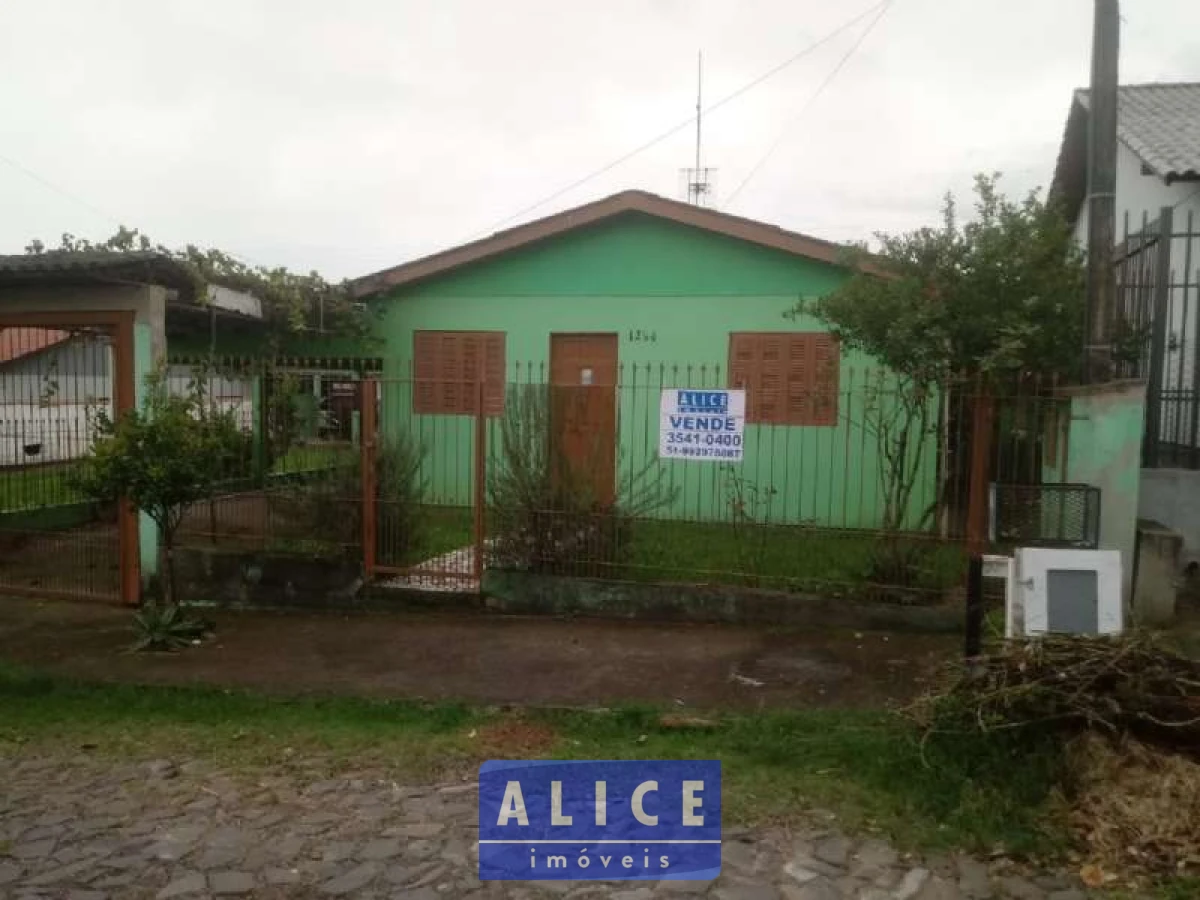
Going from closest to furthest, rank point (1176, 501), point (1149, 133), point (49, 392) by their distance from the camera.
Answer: point (1176, 501), point (49, 392), point (1149, 133)

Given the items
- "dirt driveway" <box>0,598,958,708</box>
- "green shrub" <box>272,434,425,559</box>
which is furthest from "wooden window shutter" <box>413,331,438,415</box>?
"dirt driveway" <box>0,598,958,708</box>

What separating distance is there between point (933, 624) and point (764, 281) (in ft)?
17.1

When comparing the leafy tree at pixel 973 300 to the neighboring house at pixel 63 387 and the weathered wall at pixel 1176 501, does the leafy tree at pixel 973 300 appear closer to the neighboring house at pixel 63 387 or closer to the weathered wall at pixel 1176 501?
the weathered wall at pixel 1176 501

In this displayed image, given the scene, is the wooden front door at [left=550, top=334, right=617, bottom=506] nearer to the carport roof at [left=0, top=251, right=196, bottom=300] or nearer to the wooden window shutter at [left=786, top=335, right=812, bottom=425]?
the carport roof at [left=0, top=251, right=196, bottom=300]

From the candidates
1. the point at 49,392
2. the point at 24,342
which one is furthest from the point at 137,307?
the point at 24,342

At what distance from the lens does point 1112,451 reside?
20.1ft

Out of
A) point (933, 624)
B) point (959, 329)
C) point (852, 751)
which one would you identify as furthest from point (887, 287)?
point (852, 751)

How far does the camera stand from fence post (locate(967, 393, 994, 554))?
596 cm

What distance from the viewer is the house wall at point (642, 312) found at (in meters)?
10.1

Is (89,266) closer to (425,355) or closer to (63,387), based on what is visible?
(63,387)

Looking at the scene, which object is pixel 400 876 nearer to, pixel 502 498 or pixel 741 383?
pixel 502 498

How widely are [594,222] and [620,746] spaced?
24.7 feet

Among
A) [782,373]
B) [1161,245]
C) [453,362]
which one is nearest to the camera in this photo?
[1161,245]

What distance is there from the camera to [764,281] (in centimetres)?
1052
